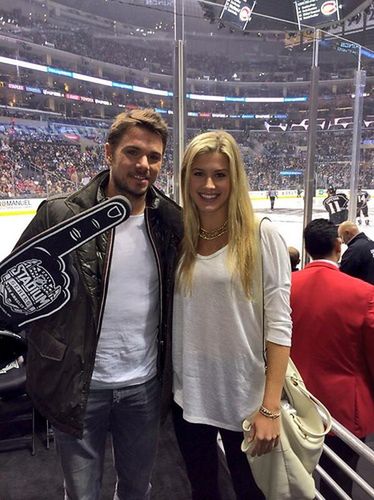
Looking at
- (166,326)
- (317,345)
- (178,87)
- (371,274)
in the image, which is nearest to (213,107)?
(178,87)

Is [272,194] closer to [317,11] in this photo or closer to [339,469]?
[317,11]

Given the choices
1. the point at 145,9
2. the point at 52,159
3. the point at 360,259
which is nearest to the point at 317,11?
the point at 145,9

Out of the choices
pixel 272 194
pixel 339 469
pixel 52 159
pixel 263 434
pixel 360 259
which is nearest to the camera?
pixel 263 434

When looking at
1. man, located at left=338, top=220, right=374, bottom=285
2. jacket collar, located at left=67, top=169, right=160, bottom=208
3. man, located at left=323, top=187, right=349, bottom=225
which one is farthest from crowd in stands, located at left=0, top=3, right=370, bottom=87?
jacket collar, located at left=67, top=169, right=160, bottom=208

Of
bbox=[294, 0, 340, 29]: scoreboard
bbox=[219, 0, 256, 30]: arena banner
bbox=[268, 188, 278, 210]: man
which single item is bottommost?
bbox=[268, 188, 278, 210]: man

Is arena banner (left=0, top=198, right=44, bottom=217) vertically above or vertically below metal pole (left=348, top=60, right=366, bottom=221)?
below

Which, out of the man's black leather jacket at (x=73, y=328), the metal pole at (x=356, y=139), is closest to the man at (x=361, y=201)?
the metal pole at (x=356, y=139)

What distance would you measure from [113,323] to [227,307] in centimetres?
30

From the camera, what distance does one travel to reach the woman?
1078 mm

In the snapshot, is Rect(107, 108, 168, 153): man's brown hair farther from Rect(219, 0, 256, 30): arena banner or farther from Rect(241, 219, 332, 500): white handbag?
Rect(219, 0, 256, 30): arena banner

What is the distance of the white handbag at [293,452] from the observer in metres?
1.12

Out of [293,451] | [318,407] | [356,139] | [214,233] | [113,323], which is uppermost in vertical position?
[356,139]

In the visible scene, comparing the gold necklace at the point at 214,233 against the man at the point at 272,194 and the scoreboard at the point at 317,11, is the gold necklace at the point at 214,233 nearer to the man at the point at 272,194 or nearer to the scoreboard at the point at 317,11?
the man at the point at 272,194

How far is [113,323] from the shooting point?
1.15 m
